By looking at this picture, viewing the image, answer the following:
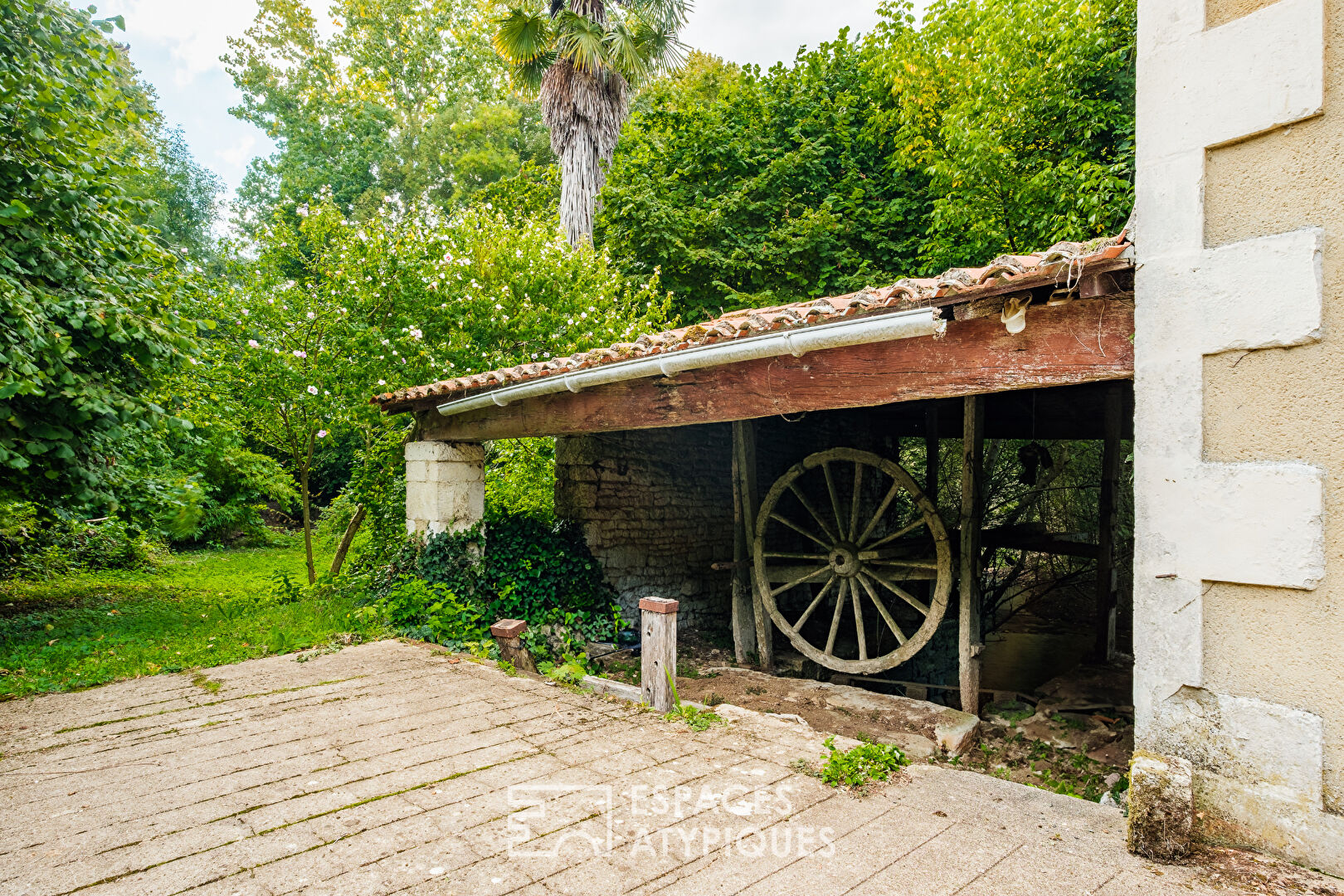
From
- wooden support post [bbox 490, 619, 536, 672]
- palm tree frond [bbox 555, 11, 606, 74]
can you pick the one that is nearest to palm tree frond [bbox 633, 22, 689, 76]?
palm tree frond [bbox 555, 11, 606, 74]

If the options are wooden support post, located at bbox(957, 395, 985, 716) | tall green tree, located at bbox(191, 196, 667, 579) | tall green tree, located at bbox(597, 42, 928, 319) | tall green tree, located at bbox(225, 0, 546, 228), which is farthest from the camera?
tall green tree, located at bbox(225, 0, 546, 228)

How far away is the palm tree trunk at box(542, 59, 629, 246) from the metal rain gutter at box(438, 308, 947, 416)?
7.87 m

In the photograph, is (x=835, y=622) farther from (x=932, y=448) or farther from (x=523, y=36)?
(x=523, y=36)

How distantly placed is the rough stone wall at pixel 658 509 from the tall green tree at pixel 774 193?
4.83 meters

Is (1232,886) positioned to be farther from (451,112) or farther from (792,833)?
(451,112)

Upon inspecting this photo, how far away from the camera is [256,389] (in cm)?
732

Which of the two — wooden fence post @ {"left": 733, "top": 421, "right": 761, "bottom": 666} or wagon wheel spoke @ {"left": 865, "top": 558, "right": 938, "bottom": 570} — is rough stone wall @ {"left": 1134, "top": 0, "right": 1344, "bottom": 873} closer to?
wagon wheel spoke @ {"left": 865, "top": 558, "right": 938, "bottom": 570}

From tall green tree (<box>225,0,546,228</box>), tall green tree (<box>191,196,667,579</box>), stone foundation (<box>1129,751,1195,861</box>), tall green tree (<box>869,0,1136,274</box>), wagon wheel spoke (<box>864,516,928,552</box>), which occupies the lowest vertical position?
stone foundation (<box>1129,751,1195,861</box>)

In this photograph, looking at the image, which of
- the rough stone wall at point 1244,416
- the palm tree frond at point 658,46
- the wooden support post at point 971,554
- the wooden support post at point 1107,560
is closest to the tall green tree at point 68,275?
the rough stone wall at point 1244,416

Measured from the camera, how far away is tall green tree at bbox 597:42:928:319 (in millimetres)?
11898

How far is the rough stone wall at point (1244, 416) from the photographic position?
2381 millimetres

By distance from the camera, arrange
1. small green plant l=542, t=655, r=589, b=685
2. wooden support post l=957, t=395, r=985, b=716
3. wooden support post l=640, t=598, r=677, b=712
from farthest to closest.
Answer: wooden support post l=957, t=395, r=985, b=716 < small green plant l=542, t=655, r=589, b=685 < wooden support post l=640, t=598, r=677, b=712

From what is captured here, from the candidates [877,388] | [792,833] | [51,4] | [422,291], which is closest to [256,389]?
[422,291]

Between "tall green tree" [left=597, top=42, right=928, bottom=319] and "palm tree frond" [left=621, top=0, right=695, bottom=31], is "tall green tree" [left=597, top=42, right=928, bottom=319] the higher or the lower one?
the lower one
